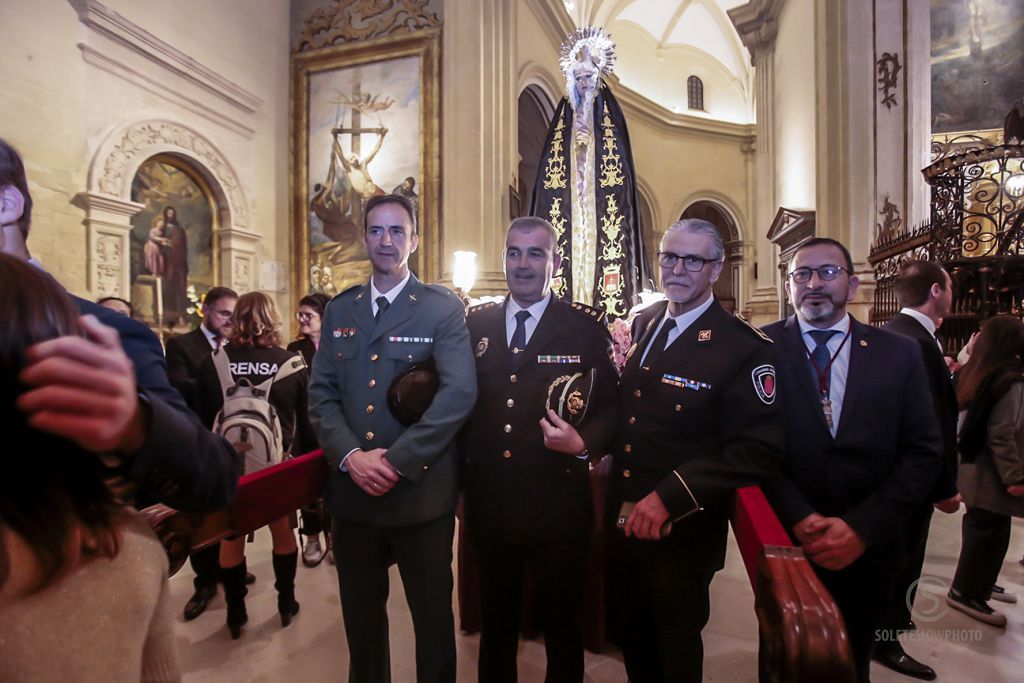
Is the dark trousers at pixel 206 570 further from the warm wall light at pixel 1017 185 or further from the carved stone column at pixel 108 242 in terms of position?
the warm wall light at pixel 1017 185

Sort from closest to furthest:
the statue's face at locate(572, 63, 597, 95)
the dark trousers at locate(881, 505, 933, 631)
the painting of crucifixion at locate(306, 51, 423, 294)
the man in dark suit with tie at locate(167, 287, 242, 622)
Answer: the dark trousers at locate(881, 505, 933, 631) → the man in dark suit with tie at locate(167, 287, 242, 622) → the statue's face at locate(572, 63, 597, 95) → the painting of crucifixion at locate(306, 51, 423, 294)

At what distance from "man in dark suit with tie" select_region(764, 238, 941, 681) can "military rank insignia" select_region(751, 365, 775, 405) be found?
22 centimetres

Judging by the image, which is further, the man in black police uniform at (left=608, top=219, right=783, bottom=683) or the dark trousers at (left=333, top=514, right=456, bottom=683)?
the dark trousers at (left=333, top=514, right=456, bottom=683)

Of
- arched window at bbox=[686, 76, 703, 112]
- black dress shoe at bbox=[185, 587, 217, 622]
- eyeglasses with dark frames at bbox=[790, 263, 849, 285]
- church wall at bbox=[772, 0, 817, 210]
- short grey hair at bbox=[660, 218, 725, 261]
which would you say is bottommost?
black dress shoe at bbox=[185, 587, 217, 622]

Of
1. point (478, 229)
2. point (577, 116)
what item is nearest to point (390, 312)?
point (577, 116)

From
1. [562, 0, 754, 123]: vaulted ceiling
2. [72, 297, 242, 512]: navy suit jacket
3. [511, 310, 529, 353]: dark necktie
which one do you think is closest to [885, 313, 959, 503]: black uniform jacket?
[511, 310, 529, 353]: dark necktie

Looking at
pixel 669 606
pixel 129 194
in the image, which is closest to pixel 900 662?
pixel 669 606

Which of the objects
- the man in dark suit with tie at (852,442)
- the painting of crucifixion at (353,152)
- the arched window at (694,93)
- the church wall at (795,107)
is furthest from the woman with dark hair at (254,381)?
the arched window at (694,93)

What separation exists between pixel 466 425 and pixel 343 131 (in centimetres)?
958

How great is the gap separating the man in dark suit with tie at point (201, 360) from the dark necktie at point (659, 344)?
2.51 metres

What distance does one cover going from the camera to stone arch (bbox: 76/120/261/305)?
7047 mm

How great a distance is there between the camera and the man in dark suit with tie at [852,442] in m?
1.73

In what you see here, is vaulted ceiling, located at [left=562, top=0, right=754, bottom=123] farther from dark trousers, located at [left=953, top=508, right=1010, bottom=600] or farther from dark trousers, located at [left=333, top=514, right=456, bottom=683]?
dark trousers, located at [left=333, top=514, right=456, bottom=683]

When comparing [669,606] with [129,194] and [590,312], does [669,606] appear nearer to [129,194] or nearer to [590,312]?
[590,312]
